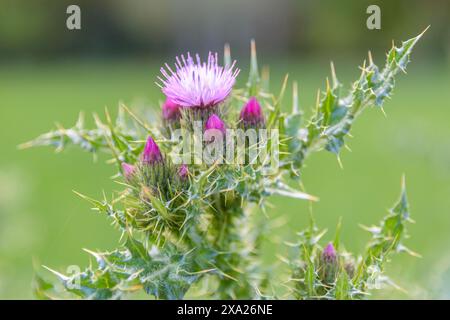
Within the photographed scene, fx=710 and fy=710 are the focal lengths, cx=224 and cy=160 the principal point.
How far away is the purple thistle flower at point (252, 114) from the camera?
1.85m

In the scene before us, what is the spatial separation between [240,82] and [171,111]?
8.37 meters

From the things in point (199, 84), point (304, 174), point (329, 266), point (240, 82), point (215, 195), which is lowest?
point (304, 174)

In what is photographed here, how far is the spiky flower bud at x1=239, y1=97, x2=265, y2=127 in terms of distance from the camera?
185cm

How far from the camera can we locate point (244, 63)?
23.6m

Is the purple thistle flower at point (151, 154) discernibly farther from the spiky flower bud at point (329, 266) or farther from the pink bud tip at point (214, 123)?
the spiky flower bud at point (329, 266)

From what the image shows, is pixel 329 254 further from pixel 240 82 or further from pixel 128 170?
pixel 240 82

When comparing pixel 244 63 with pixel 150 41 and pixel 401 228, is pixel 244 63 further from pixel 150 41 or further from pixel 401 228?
pixel 401 228

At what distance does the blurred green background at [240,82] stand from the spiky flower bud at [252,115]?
674 millimetres

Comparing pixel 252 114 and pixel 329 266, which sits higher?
pixel 252 114

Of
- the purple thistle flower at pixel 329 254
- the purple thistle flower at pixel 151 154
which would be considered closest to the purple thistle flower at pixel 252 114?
the purple thistle flower at pixel 151 154

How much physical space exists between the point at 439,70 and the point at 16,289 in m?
19.2

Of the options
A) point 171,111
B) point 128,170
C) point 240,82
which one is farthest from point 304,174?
point 128,170

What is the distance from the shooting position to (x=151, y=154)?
69.6 inches

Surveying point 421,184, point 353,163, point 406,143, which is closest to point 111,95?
point 353,163
